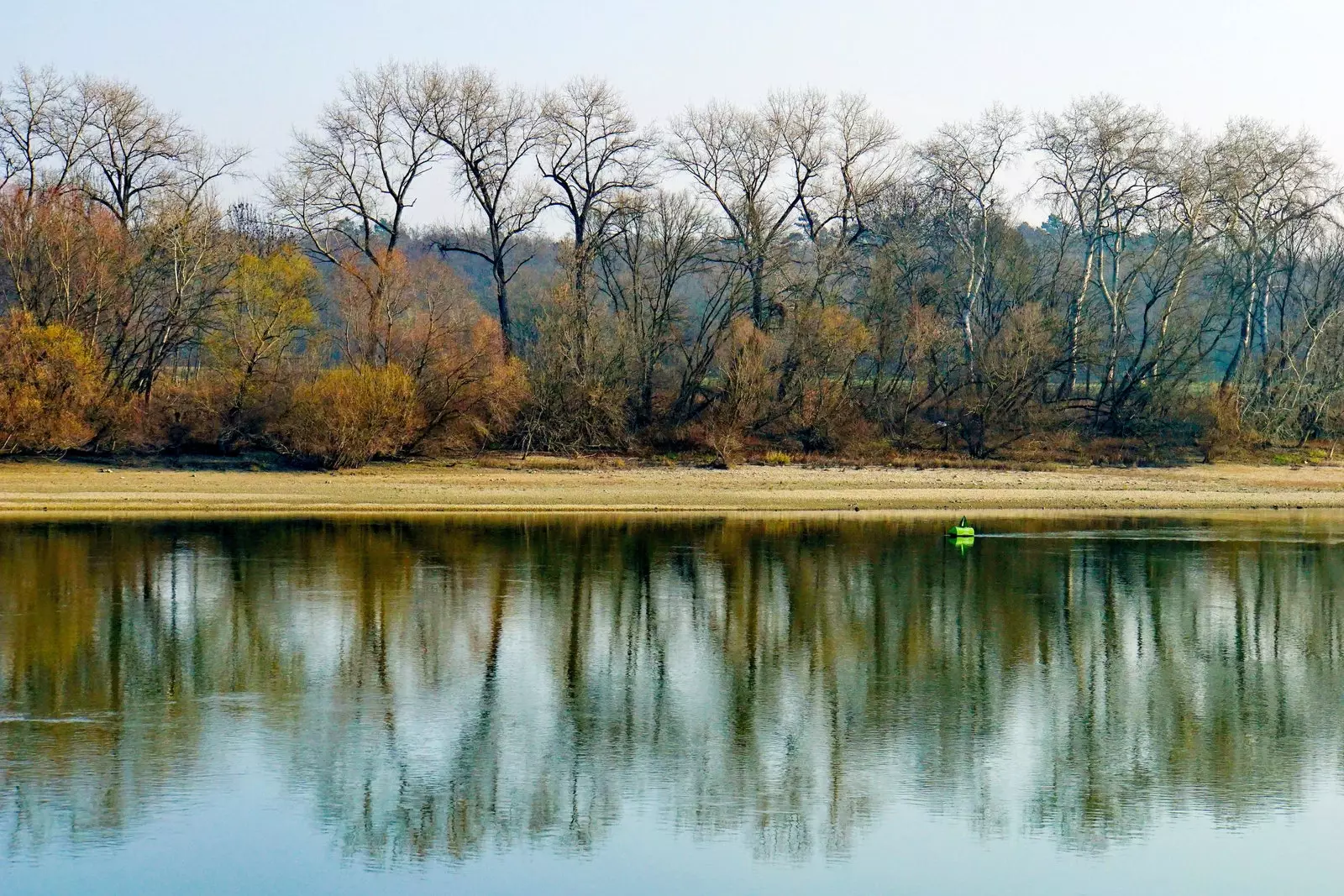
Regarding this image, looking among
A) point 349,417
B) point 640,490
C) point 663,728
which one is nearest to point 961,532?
point 640,490

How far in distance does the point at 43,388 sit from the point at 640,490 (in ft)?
57.9

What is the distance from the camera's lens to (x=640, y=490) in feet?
134

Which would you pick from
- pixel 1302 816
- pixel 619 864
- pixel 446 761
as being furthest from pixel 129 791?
pixel 1302 816

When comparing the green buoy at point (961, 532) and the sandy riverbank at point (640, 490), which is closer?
the green buoy at point (961, 532)

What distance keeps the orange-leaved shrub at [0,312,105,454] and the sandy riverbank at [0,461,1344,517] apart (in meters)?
0.88

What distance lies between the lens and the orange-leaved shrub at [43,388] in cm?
4050

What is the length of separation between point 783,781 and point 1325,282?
A: 52.5m

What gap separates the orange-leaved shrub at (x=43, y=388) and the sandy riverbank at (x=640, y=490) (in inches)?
34.6

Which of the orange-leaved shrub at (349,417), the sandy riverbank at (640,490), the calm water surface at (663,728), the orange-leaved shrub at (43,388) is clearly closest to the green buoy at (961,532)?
the calm water surface at (663,728)

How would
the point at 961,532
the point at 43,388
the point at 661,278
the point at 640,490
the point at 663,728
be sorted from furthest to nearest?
the point at 661,278 < the point at 43,388 < the point at 640,490 < the point at 961,532 < the point at 663,728

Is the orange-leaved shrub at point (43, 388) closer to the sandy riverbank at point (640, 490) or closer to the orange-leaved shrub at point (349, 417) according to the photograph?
the sandy riverbank at point (640, 490)

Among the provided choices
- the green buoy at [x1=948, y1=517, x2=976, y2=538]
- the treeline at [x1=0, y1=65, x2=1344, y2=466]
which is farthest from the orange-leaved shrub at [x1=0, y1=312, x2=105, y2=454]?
the green buoy at [x1=948, y1=517, x2=976, y2=538]

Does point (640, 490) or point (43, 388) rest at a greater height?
point (43, 388)

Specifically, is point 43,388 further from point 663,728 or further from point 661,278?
point 663,728
